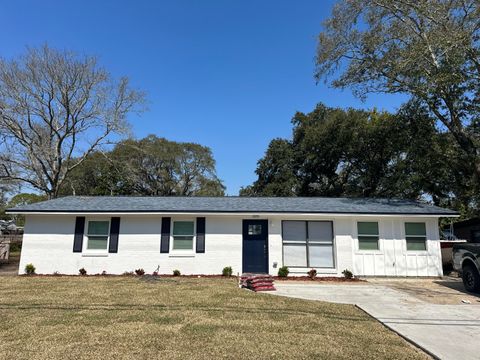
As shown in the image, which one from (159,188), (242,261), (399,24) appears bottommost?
(242,261)

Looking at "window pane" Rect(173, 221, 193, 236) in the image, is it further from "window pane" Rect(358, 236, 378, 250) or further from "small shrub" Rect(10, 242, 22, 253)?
"small shrub" Rect(10, 242, 22, 253)

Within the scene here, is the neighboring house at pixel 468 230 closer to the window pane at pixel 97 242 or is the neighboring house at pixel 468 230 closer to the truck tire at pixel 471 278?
the truck tire at pixel 471 278

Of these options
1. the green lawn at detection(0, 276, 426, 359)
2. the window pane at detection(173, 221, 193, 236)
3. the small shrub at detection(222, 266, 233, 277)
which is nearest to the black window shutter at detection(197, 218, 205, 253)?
the window pane at detection(173, 221, 193, 236)

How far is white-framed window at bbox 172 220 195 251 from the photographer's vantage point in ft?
43.8

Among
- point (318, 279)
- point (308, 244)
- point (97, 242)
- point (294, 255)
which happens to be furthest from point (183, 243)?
point (318, 279)

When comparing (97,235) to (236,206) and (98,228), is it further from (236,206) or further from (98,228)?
(236,206)

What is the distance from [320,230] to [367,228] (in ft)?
6.14

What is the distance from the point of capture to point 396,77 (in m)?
16.2

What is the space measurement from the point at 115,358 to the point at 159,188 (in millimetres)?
31336

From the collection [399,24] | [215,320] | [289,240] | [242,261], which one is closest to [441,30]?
[399,24]

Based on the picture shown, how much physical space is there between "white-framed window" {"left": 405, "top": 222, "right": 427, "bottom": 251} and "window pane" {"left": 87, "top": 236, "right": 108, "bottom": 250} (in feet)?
39.2

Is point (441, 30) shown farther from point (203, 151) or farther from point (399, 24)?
point (203, 151)

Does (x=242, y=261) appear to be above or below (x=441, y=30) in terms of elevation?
below

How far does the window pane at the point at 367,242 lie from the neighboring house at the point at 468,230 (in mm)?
8951
